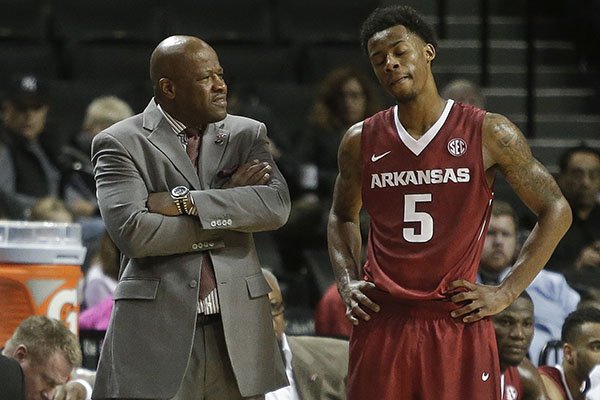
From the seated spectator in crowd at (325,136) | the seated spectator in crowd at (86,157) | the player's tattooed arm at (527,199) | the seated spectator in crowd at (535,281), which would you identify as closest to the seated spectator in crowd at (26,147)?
the seated spectator in crowd at (86,157)

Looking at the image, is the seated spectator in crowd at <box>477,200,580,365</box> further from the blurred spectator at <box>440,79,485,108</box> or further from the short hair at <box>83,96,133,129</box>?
the short hair at <box>83,96,133,129</box>

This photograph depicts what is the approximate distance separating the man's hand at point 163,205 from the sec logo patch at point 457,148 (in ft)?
2.95

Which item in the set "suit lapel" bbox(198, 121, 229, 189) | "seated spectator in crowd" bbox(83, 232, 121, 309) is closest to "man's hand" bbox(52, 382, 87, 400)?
"suit lapel" bbox(198, 121, 229, 189)

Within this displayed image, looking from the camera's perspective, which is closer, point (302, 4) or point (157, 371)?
point (157, 371)

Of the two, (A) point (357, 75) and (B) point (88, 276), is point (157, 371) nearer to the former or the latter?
(B) point (88, 276)

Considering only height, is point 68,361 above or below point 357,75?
below

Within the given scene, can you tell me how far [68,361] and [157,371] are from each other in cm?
130

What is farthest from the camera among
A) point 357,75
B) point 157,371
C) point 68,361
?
point 357,75

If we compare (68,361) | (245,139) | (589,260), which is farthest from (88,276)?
(245,139)

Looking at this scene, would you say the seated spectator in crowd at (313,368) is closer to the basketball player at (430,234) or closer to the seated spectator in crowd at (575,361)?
the seated spectator in crowd at (575,361)

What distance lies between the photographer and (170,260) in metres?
4.15

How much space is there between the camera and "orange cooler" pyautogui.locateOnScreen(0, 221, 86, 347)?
5582mm

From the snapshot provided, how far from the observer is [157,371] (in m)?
4.06

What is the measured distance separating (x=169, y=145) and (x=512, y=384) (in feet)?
7.69
